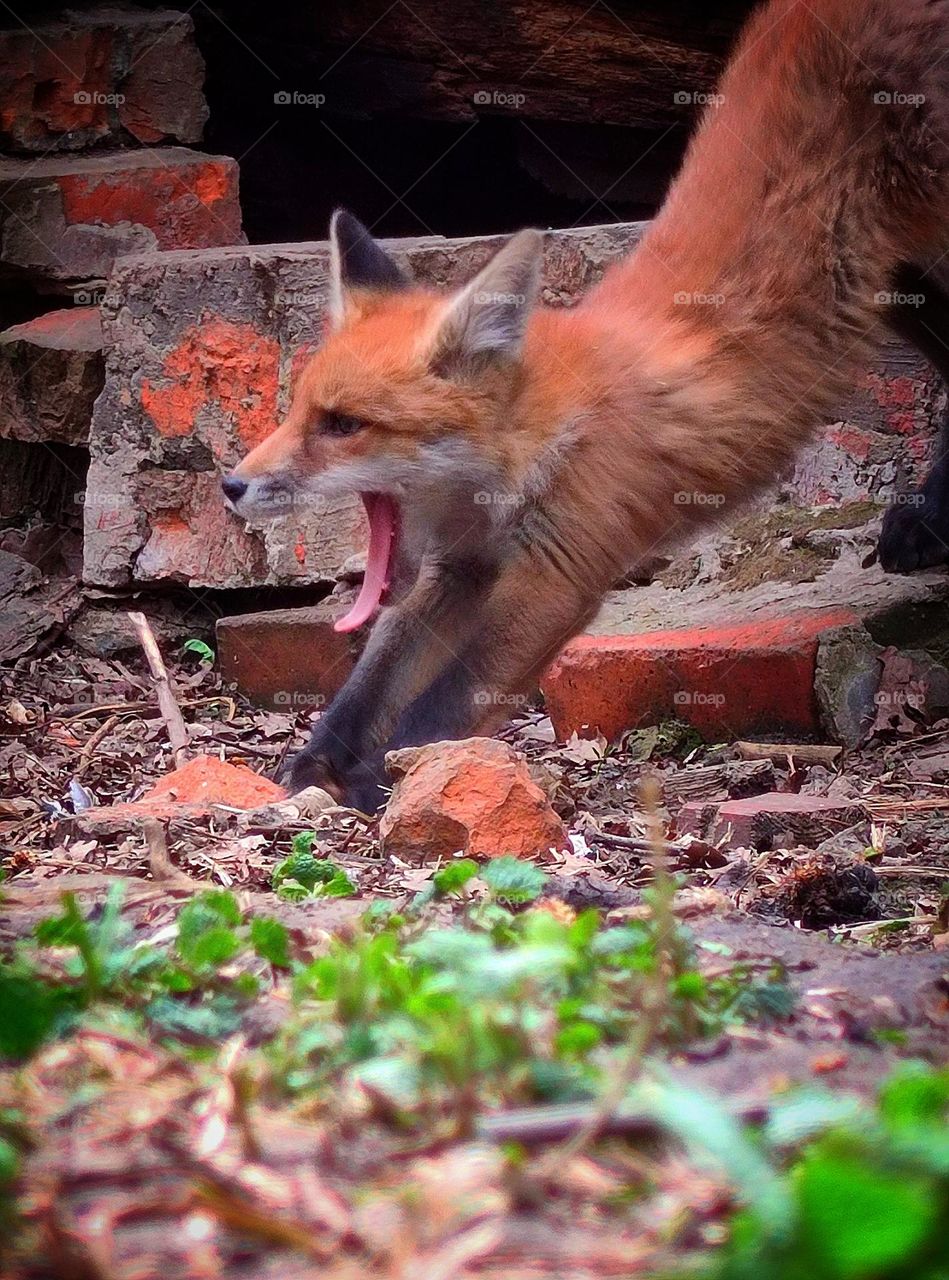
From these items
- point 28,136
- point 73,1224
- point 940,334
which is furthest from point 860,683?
point 28,136

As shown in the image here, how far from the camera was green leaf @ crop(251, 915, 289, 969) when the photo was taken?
1694mm

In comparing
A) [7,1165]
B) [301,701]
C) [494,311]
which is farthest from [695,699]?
[7,1165]

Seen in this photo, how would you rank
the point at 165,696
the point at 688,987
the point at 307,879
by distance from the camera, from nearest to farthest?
the point at 688,987, the point at 307,879, the point at 165,696

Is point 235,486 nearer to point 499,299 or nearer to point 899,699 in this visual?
point 499,299

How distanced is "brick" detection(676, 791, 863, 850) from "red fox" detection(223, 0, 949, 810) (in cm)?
73

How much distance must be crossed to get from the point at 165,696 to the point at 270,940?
9.38ft

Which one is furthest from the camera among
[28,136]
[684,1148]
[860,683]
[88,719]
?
[28,136]

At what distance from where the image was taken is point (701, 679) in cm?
430

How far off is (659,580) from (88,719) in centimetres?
217

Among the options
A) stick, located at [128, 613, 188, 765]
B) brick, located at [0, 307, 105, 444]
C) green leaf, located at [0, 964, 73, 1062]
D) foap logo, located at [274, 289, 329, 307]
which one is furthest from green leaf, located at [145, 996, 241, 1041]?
brick, located at [0, 307, 105, 444]

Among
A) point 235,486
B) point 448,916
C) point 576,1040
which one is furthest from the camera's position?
point 235,486

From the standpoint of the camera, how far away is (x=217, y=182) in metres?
5.51

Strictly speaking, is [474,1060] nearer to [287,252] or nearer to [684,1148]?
[684,1148]

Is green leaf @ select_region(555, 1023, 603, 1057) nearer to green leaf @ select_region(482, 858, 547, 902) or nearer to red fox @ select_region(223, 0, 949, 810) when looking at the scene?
green leaf @ select_region(482, 858, 547, 902)
